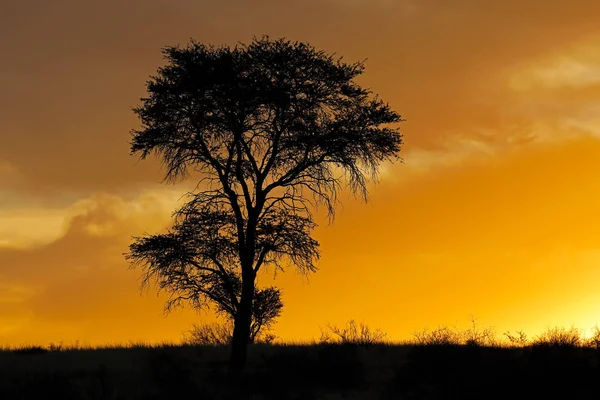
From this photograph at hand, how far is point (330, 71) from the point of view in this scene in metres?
37.6

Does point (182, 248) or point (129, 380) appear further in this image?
point (182, 248)

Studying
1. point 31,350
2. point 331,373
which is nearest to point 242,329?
point 331,373

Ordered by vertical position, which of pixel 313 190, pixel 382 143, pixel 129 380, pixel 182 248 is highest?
pixel 382 143

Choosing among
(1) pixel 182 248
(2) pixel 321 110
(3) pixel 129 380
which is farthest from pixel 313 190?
(3) pixel 129 380

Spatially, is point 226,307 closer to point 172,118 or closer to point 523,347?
point 172,118

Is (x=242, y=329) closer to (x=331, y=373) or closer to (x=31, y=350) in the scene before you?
(x=331, y=373)

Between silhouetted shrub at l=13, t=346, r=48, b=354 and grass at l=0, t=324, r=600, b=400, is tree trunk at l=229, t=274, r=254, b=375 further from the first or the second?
silhouetted shrub at l=13, t=346, r=48, b=354

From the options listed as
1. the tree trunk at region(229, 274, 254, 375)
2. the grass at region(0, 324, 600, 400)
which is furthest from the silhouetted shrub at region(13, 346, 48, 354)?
the tree trunk at region(229, 274, 254, 375)

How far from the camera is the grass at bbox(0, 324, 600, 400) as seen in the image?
3178cm

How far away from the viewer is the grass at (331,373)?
31781 millimetres

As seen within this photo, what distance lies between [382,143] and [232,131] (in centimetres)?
660

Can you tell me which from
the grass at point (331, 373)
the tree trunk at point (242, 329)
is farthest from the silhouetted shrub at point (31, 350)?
the tree trunk at point (242, 329)

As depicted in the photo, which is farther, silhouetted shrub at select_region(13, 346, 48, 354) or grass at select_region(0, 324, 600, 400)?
silhouetted shrub at select_region(13, 346, 48, 354)

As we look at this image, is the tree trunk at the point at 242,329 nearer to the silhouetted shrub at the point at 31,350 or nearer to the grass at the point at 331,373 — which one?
the grass at the point at 331,373
